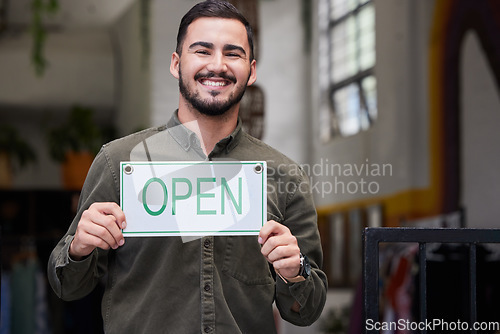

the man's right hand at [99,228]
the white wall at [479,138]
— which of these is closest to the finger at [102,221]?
the man's right hand at [99,228]

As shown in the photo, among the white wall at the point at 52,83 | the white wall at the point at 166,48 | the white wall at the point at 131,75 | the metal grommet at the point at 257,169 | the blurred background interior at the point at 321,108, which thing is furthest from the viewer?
the white wall at the point at 52,83

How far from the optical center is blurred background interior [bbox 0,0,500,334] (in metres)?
2.66

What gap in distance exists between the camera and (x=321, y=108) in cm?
328

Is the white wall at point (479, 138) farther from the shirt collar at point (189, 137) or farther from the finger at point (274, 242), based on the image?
the finger at point (274, 242)

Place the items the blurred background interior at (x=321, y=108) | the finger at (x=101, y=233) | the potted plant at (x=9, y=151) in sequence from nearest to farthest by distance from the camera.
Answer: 1. the finger at (x=101, y=233)
2. the blurred background interior at (x=321, y=108)
3. the potted plant at (x=9, y=151)

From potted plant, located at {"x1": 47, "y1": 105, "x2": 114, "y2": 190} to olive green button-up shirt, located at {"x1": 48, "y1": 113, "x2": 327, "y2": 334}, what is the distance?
2.84 meters

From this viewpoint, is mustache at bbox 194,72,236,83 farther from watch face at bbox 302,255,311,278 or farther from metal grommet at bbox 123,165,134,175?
watch face at bbox 302,255,311,278

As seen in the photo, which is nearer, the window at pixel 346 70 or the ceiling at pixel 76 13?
the window at pixel 346 70

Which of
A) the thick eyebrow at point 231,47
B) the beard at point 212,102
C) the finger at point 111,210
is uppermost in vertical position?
the thick eyebrow at point 231,47

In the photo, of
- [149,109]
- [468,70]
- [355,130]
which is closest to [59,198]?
[149,109]

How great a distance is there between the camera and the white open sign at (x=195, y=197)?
3.62ft

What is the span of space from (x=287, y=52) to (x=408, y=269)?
4.70ft

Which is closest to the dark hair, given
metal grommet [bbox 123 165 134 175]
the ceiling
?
metal grommet [bbox 123 165 134 175]

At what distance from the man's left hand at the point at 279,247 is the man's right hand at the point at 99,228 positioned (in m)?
0.21
